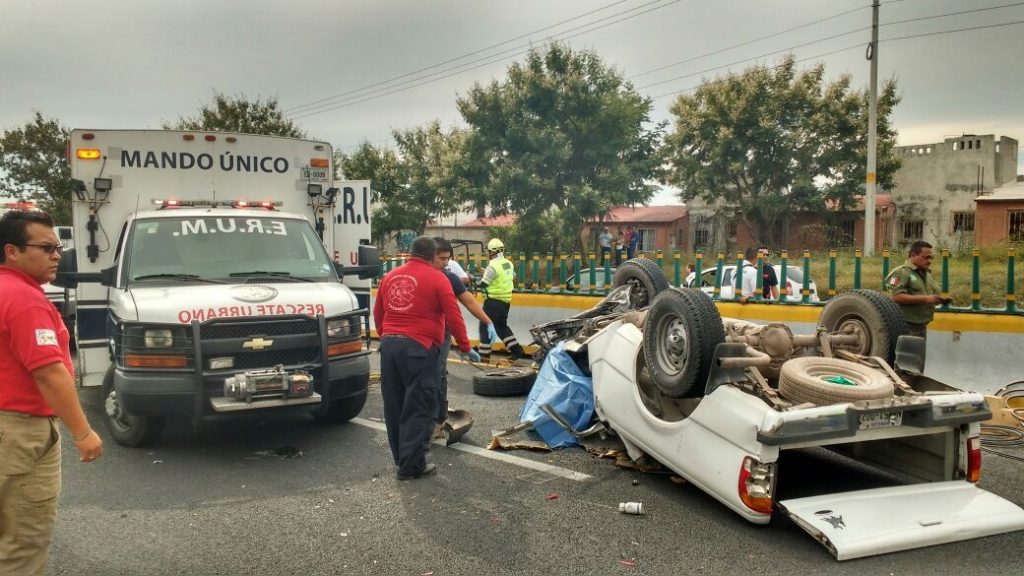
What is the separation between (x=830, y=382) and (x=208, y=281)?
5028 mm

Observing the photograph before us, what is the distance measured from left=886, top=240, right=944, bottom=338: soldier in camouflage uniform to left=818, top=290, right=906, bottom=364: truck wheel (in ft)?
5.88

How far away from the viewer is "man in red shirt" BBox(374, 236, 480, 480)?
5699 mm

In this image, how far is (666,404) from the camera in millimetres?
5605

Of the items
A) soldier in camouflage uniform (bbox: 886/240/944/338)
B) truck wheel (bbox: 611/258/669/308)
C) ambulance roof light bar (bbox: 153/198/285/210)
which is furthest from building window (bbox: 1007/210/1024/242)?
ambulance roof light bar (bbox: 153/198/285/210)

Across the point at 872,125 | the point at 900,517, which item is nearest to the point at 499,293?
the point at 900,517

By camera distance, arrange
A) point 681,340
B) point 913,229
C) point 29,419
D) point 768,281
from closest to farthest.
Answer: point 29,419 → point 681,340 → point 768,281 → point 913,229

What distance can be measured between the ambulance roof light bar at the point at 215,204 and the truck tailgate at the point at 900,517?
6.14m

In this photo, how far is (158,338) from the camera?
19.6 feet

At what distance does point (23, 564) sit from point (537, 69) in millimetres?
26988

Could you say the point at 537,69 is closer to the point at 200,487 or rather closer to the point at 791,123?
the point at 791,123

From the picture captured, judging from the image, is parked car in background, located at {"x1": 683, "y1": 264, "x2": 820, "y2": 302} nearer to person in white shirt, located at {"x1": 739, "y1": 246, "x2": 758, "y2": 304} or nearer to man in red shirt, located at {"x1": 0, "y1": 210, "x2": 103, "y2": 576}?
person in white shirt, located at {"x1": 739, "y1": 246, "x2": 758, "y2": 304}

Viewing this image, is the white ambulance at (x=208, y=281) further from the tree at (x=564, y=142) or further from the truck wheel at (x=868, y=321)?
the tree at (x=564, y=142)

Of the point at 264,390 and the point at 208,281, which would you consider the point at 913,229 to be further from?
the point at 264,390

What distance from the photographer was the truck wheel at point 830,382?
450 cm
